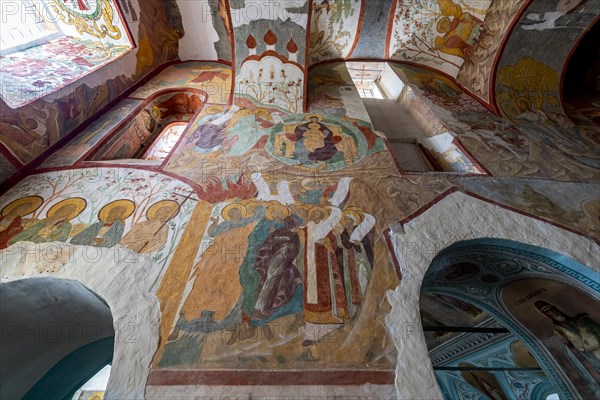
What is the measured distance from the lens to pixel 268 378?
202 centimetres

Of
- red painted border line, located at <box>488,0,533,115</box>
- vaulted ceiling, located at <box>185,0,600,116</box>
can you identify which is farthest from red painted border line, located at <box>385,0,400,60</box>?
red painted border line, located at <box>488,0,533,115</box>

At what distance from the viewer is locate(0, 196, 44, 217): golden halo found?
3107 mm

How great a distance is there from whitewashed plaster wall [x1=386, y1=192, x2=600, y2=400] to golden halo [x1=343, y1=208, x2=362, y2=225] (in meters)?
0.39

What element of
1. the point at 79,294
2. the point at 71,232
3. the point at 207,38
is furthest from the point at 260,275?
the point at 207,38

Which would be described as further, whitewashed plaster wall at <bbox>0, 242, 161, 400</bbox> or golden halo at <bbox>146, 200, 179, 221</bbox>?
golden halo at <bbox>146, 200, 179, 221</bbox>

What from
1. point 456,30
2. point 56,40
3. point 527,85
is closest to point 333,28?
point 456,30

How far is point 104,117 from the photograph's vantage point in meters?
4.68

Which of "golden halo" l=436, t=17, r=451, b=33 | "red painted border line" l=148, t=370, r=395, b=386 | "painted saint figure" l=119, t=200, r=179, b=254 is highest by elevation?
"golden halo" l=436, t=17, r=451, b=33

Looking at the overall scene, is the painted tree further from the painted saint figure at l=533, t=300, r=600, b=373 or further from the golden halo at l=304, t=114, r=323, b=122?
the painted saint figure at l=533, t=300, r=600, b=373

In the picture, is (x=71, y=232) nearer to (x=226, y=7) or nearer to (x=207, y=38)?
(x=226, y=7)

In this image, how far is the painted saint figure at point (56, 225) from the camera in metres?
2.84

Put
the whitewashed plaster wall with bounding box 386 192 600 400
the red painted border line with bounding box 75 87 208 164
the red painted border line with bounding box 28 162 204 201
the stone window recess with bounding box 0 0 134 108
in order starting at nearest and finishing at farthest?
the whitewashed plaster wall with bounding box 386 192 600 400
the red painted border line with bounding box 28 162 204 201
the red painted border line with bounding box 75 87 208 164
the stone window recess with bounding box 0 0 134 108

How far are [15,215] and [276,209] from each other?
2.89m

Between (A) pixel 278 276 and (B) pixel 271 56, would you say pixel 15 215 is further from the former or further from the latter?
(B) pixel 271 56
